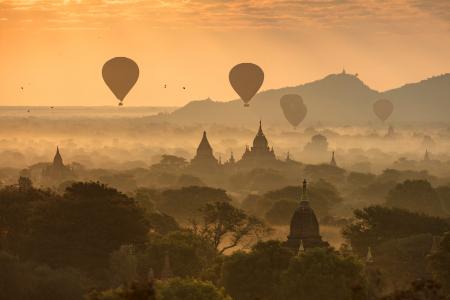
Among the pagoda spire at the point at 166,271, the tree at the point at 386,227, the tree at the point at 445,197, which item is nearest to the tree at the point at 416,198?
the tree at the point at 445,197

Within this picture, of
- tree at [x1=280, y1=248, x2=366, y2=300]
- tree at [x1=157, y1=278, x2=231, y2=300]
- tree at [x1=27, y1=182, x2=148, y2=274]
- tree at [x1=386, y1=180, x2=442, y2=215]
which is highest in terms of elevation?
tree at [x1=386, y1=180, x2=442, y2=215]

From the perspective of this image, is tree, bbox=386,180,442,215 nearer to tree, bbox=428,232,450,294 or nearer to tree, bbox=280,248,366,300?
tree, bbox=428,232,450,294

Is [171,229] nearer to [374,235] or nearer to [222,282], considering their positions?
[374,235]

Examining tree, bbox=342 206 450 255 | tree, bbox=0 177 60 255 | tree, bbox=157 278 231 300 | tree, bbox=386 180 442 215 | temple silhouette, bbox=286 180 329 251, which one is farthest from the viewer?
tree, bbox=386 180 442 215

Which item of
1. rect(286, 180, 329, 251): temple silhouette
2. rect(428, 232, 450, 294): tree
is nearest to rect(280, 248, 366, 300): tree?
rect(428, 232, 450, 294): tree

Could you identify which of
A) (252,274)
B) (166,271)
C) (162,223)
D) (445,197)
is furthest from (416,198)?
(166,271)

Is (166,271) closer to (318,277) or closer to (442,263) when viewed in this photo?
(318,277)

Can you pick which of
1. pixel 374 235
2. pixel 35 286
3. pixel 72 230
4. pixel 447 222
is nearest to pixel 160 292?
pixel 35 286
